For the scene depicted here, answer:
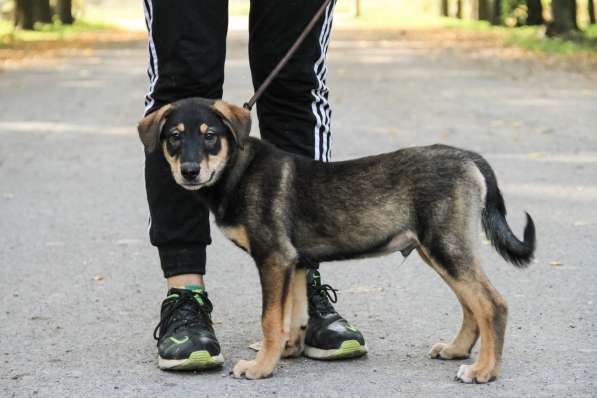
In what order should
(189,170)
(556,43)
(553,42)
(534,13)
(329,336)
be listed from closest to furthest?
(189,170) → (329,336) → (556,43) → (553,42) → (534,13)

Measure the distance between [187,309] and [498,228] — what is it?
125 centimetres

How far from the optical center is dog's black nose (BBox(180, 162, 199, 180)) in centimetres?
384

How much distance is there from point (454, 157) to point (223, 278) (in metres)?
2.08

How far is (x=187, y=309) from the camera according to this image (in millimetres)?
4371

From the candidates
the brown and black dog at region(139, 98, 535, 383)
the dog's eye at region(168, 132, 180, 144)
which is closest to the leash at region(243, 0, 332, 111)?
the brown and black dog at region(139, 98, 535, 383)

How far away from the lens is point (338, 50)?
2452cm

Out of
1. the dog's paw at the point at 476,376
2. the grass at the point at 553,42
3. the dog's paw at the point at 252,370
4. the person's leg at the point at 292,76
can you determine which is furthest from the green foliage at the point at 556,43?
the dog's paw at the point at 252,370

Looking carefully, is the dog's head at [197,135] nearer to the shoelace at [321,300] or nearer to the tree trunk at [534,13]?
the shoelace at [321,300]

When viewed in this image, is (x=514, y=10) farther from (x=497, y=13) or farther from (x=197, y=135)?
(x=197, y=135)

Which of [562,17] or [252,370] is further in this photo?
[562,17]

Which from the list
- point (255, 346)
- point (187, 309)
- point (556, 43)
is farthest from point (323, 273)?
point (556, 43)

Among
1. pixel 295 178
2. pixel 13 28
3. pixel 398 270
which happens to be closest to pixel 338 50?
pixel 13 28

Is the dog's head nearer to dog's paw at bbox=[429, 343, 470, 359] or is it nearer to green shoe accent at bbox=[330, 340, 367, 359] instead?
green shoe accent at bbox=[330, 340, 367, 359]

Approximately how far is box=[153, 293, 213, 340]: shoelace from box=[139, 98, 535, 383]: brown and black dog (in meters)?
0.38
